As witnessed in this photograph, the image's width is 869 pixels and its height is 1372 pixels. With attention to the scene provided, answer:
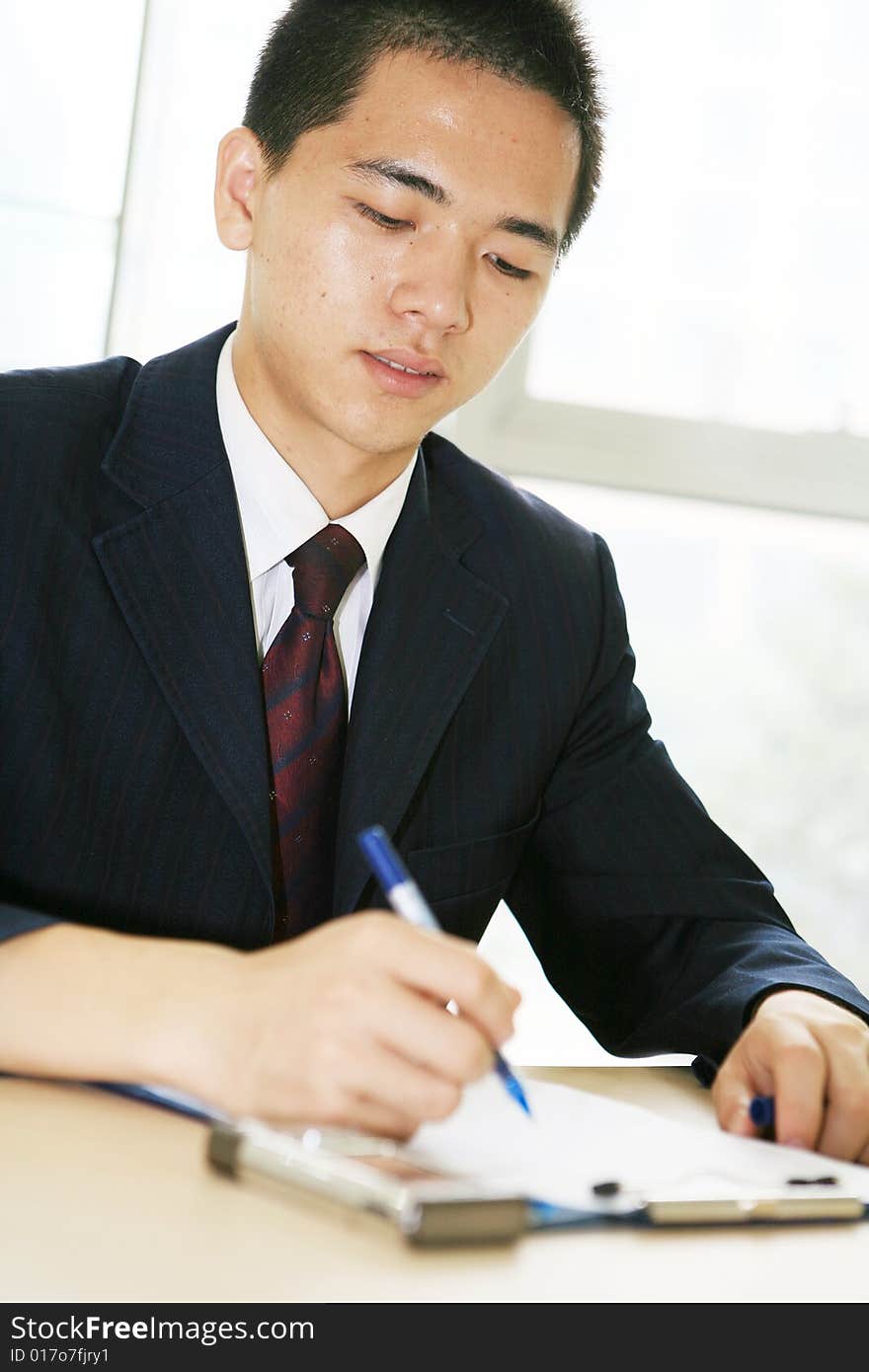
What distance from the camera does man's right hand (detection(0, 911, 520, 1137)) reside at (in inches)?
33.4

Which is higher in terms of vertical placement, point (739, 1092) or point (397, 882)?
point (397, 882)

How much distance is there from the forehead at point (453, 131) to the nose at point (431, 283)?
62 mm

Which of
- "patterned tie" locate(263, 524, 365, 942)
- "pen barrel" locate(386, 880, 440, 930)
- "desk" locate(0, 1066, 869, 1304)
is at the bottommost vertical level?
"desk" locate(0, 1066, 869, 1304)

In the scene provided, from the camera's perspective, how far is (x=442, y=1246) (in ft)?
2.51

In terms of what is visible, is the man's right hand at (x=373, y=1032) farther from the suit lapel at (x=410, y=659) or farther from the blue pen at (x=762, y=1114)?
the suit lapel at (x=410, y=659)

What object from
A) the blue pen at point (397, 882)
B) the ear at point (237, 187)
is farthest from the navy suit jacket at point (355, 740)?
the blue pen at point (397, 882)

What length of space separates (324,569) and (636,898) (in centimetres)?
49

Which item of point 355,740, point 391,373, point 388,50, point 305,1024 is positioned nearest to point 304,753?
point 355,740

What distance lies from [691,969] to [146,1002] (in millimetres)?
724

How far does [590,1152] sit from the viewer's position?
94 cm

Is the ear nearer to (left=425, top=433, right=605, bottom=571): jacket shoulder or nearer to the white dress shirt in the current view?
the white dress shirt

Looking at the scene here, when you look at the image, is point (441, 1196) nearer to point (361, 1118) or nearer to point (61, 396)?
point (361, 1118)

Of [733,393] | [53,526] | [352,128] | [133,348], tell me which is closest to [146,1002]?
[53,526]

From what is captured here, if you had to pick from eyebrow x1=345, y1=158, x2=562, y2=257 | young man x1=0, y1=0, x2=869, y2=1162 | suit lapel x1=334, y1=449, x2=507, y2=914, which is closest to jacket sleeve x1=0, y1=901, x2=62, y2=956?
young man x1=0, y1=0, x2=869, y2=1162
